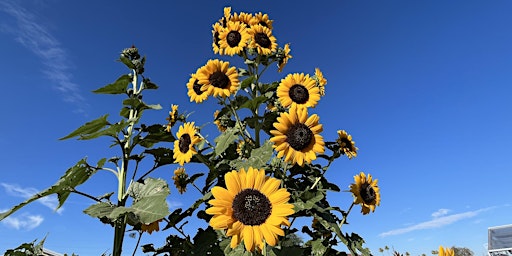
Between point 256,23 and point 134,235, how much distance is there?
2.49 m

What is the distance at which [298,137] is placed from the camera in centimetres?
274

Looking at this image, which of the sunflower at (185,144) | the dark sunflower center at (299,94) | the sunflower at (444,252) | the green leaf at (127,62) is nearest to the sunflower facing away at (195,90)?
the sunflower at (185,144)

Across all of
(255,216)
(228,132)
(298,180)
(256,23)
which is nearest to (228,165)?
(228,132)

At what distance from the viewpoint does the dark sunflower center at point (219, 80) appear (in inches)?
129

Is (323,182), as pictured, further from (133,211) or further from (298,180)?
(133,211)

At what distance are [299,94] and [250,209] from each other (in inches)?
60.7

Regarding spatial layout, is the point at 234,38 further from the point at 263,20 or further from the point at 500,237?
the point at 500,237

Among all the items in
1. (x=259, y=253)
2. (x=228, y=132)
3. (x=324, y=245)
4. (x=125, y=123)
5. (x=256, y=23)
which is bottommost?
Result: (x=259, y=253)

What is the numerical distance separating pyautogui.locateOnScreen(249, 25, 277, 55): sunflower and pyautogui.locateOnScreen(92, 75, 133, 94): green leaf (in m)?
1.38

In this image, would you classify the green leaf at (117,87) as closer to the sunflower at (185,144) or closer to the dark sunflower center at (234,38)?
the sunflower at (185,144)

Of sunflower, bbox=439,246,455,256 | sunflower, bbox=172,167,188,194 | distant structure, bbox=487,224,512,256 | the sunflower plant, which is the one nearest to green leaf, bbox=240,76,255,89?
the sunflower plant

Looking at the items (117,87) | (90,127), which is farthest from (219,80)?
(90,127)

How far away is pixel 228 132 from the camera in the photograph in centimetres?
307

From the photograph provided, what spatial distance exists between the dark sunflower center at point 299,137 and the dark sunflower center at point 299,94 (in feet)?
1.93
